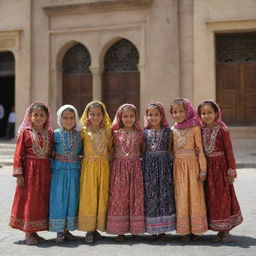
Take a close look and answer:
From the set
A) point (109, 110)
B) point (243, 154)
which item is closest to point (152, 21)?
point (109, 110)

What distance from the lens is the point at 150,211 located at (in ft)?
15.8

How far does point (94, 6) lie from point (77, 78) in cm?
233

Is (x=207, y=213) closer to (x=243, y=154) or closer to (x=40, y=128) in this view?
(x=40, y=128)

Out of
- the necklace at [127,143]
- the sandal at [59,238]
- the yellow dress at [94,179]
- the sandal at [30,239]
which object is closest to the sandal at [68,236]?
the sandal at [59,238]

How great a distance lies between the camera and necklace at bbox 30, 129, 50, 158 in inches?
193

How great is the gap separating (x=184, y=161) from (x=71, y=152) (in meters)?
1.18

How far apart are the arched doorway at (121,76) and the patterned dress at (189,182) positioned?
970 cm

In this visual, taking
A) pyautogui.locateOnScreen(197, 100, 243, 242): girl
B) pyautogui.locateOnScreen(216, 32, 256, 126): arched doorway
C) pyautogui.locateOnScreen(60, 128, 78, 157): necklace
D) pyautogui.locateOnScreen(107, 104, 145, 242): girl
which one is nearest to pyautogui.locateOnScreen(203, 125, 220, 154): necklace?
pyautogui.locateOnScreen(197, 100, 243, 242): girl

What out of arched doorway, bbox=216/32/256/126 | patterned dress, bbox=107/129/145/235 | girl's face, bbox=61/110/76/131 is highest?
arched doorway, bbox=216/32/256/126

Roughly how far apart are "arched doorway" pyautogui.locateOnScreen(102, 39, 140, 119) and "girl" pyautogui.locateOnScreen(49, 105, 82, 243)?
379 inches

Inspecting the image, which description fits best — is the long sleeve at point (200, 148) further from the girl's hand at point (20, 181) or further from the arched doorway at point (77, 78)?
the arched doorway at point (77, 78)

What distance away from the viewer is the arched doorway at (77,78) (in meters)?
15.0

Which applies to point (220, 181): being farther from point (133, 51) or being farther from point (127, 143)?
point (133, 51)

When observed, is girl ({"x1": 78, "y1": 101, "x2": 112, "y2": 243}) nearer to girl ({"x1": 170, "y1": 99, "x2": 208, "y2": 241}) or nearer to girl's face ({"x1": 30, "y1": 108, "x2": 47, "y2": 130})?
girl's face ({"x1": 30, "y1": 108, "x2": 47, "y2": 130})
